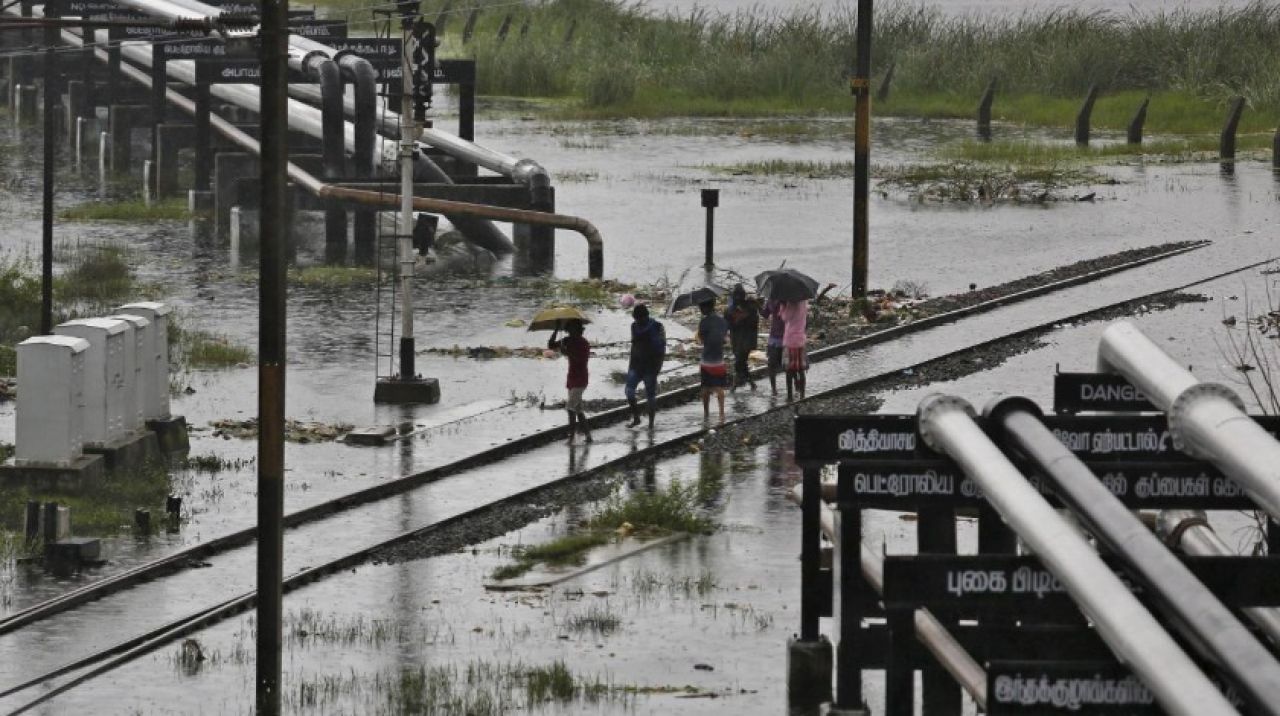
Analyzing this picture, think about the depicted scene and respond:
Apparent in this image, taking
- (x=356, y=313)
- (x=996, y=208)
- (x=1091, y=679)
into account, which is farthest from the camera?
(x=996, y=208)

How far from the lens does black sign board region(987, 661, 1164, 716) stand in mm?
8484

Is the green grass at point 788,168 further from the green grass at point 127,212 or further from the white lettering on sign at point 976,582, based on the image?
the white lettering on sign at point 976,582

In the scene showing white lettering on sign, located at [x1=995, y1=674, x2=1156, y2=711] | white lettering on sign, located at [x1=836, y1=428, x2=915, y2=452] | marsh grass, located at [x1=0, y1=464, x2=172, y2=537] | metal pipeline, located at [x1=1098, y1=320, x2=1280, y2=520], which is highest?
metal pipeline, located at [x1=1098, y1=320, x2=1280, y2=520]

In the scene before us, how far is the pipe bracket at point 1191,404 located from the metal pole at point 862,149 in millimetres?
19418

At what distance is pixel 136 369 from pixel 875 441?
11289mm

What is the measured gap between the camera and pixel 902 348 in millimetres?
27688

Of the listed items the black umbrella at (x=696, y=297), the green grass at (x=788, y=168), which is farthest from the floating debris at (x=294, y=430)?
the green grass at (x=788, y=168)

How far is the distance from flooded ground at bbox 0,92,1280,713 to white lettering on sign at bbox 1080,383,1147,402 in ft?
9.67

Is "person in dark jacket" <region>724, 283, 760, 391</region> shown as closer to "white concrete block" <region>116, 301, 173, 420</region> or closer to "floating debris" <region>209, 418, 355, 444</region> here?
"floating debris" <region>209, 418, 355, 444</region>

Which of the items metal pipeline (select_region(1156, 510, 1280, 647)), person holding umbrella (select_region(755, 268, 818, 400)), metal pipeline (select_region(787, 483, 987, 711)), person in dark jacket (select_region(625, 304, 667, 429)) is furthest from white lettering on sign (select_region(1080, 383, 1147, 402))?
person holding umbrella (select_region(755, 268, 818, 400))

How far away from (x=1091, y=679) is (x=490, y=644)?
7385mm

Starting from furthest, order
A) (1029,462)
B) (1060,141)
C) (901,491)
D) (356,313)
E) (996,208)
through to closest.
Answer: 1. (1060,141)
2. (996,208)
3. (356,313)
4. (901,491)
5. (1029,462)

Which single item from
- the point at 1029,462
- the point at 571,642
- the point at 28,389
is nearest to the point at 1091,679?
the point at 1029,462

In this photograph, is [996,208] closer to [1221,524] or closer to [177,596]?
[1221,524]
